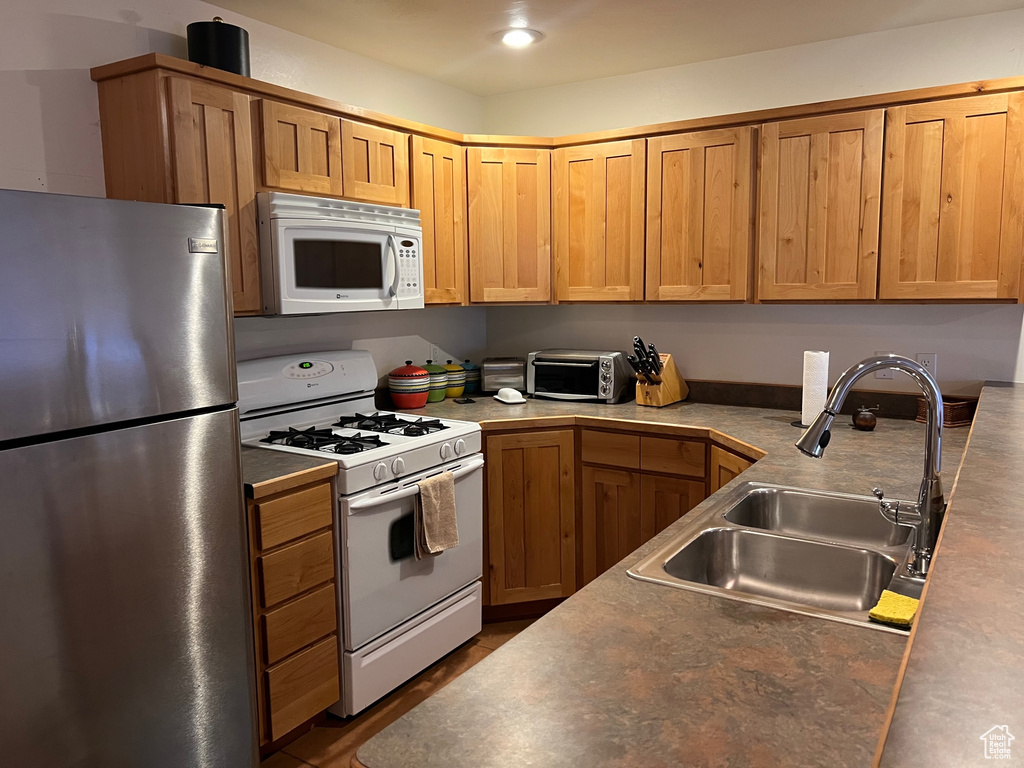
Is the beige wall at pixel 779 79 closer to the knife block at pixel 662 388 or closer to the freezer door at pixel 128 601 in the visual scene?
the knife block at pixel 662 388

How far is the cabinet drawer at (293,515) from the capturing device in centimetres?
224

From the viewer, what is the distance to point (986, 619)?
747mm

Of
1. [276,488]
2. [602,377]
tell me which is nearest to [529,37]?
[602,377]

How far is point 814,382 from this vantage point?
10.0ft

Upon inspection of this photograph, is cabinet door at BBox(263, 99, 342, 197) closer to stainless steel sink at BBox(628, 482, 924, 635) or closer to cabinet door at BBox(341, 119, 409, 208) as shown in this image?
cabinet door at BBox(341, 119, 409, 208)

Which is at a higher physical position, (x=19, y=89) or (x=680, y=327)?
(x=19, y=89)

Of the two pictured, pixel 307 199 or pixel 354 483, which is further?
pixel 307 199

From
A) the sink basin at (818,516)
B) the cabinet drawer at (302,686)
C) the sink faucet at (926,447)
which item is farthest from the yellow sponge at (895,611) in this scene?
the cabinet drawer at (302,686)

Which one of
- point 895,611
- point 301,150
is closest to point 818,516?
point 895,611

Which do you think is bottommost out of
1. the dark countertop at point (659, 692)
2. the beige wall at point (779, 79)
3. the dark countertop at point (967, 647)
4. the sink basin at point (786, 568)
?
the sink basin at point (786, 568)

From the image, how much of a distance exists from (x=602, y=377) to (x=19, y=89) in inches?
97.1

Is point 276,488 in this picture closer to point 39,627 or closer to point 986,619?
point 39,627

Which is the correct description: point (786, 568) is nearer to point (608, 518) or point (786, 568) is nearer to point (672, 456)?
point (672, 456)

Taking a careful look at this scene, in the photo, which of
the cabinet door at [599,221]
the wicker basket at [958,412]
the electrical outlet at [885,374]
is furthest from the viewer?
the cabinet door at [599,221]
